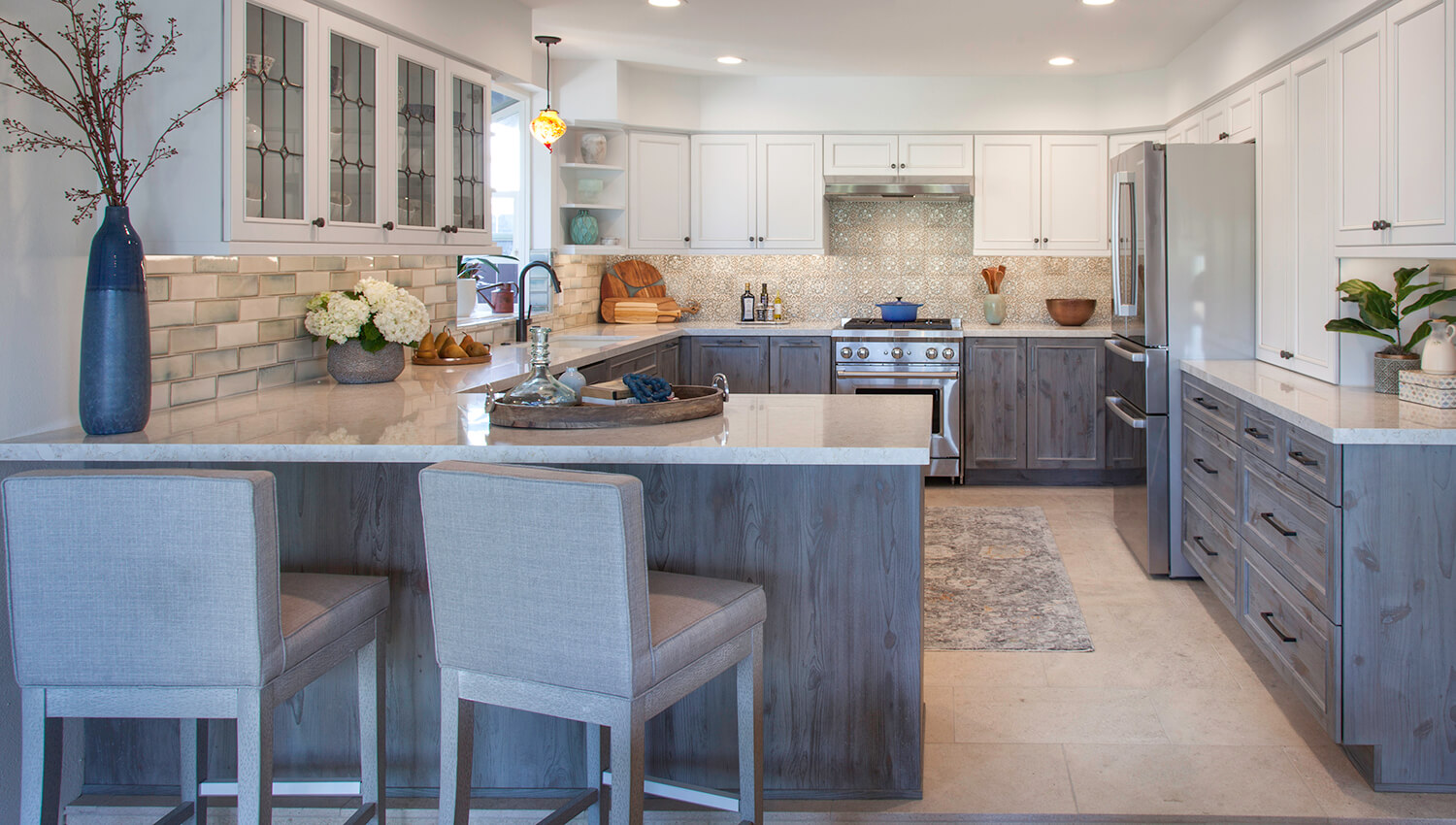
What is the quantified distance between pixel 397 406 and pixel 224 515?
113cm

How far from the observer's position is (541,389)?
8.98 feet

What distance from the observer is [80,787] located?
2686mm

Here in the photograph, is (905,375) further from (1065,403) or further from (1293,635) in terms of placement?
(1293,635)

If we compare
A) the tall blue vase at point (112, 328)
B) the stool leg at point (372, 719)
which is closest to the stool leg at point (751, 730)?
the stool leg at point (372, 719)

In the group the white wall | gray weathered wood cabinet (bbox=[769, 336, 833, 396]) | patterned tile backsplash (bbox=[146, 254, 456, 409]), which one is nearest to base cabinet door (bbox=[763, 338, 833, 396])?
gray weathered wood cabinet (bbox=[769, 336, 833, 396])

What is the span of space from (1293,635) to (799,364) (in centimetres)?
367

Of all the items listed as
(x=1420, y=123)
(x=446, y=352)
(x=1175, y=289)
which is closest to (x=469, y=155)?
(x=446, y=352)

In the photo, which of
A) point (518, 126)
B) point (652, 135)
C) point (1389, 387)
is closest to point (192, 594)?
point (1389, 387)

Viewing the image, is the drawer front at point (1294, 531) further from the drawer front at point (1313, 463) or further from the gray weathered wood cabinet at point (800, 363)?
the gray weathered wood cabinet at point (800, 363)

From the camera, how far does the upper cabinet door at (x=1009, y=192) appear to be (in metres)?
6.53

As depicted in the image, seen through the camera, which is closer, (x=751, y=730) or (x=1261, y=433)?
(x=751, y=730)

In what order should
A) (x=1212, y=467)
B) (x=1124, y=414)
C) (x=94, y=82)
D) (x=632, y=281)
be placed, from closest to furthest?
(x=94, y=82) < (x=1212, y=467) < (x=1124, y=414) < (x=632, y=281)

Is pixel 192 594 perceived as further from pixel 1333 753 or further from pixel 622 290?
pixel 622 290

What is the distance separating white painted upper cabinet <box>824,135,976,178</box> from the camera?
21.5 ft
